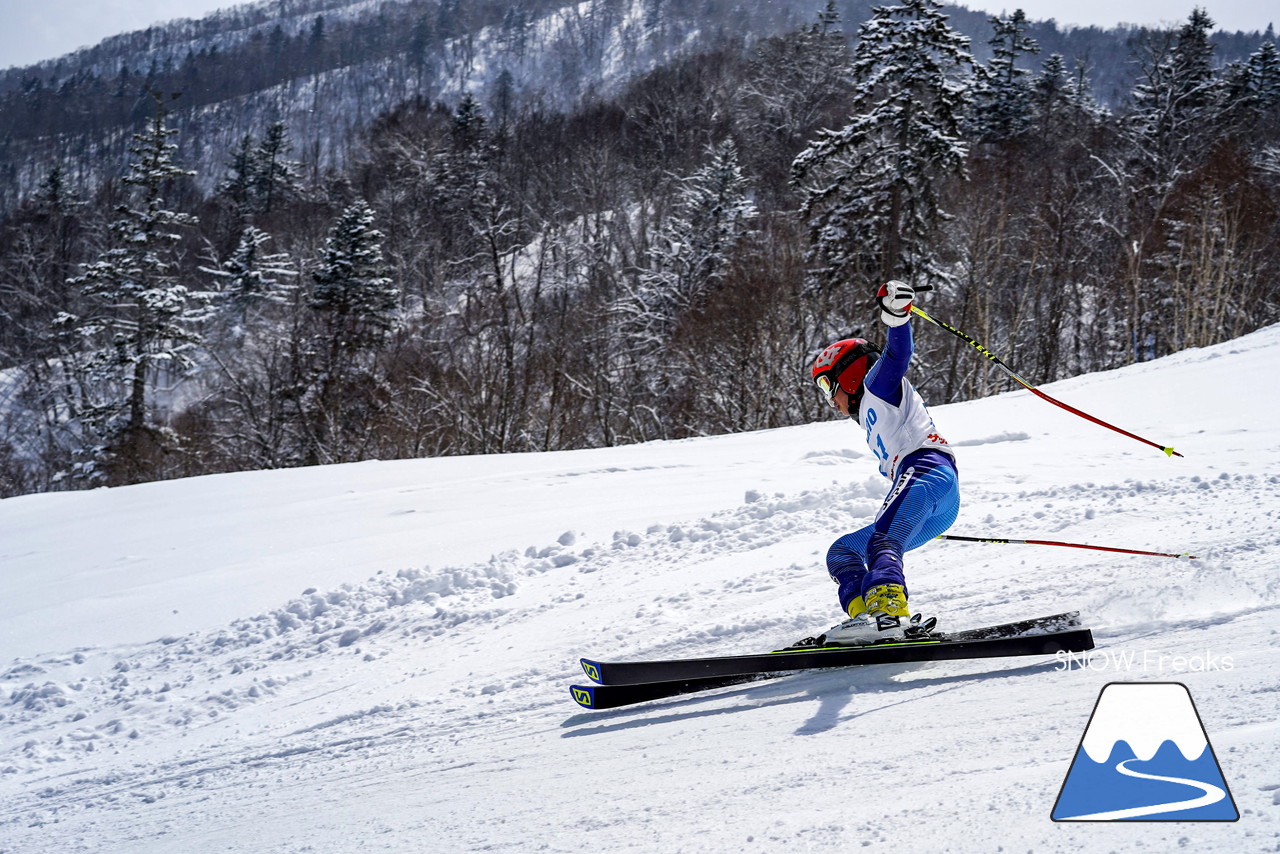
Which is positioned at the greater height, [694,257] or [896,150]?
[896,150]

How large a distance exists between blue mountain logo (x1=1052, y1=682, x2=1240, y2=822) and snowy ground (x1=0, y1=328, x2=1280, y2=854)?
63 mm

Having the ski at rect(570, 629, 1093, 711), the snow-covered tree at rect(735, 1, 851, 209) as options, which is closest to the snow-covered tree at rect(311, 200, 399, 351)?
the ski at rect(570, 629, 1093, 711)

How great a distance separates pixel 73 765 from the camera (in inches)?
168

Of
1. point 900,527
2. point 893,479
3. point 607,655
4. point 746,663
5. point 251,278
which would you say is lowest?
point 607,655

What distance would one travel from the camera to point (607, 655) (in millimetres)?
4652

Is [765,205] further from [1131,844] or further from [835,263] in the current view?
[1131,844]

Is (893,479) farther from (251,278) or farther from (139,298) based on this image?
(251,278)

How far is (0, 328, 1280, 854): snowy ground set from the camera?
2.76 m

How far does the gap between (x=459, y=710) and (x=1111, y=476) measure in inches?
218

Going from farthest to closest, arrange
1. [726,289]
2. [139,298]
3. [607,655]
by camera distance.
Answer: [139,298]
[726,289]
[607,655]

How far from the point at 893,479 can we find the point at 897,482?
0.15 meters

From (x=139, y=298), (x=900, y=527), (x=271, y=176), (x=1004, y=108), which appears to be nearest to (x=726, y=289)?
(x=139, y=298)

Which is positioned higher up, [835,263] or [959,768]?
[835,263]

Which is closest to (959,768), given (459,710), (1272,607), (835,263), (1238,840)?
(1238,840)
